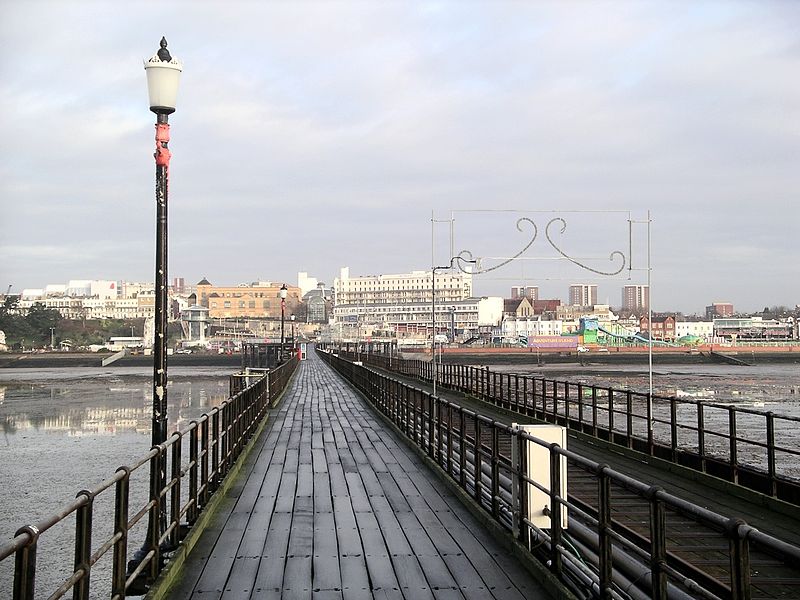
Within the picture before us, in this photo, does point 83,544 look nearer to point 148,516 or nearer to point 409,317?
point 148,516

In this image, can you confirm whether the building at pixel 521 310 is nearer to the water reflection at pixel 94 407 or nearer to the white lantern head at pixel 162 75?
the water reflection at pixel 94 407

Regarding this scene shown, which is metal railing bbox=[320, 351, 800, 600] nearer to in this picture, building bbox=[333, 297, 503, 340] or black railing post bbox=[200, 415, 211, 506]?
black railing post bbox=[200, 415, 211, 506]

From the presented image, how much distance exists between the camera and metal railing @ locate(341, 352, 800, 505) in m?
10.1

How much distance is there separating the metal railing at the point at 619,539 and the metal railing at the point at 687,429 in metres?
1.71

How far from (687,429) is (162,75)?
15.5 metres

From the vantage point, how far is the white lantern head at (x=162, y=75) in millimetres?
8250

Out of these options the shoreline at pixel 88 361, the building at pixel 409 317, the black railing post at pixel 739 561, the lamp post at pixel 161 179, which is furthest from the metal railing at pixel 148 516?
the building at pixel 409 317

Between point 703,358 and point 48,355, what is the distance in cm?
8315

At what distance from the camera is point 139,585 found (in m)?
5.89

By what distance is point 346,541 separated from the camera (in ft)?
23.4

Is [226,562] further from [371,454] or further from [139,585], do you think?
[371,454]

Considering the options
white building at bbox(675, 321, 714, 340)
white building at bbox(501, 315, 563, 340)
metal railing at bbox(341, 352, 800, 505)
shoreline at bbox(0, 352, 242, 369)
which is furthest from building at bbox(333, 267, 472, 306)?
metal railing at bbox(341, 352, 800, 505)

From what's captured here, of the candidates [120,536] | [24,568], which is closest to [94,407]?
[120,536]

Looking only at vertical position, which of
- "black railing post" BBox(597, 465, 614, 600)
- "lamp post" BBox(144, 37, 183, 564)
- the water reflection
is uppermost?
"lamp post" BBox(144, 37, 183, 564)
